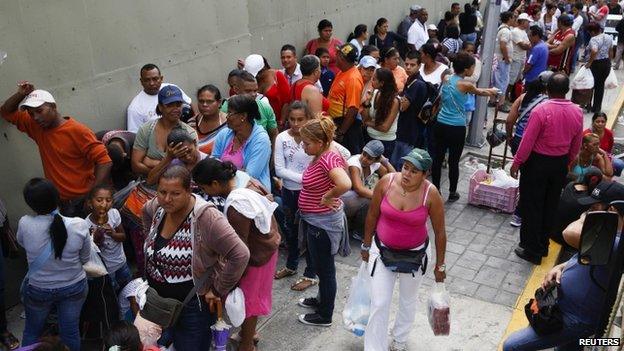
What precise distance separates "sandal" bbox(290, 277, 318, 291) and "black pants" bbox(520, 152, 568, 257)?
229 centimetres

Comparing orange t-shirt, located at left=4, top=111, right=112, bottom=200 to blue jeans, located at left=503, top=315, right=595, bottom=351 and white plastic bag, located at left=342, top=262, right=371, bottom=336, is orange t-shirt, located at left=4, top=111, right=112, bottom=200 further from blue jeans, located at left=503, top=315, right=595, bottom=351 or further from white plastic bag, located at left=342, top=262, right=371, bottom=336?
blue jeans, located at left=503, top=315, right=595, bottom=351

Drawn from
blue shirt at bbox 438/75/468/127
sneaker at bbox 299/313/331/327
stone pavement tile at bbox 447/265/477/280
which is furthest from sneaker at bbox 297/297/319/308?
blue shirt at bbox 438/75/468/127

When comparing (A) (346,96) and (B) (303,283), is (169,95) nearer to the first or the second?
(B) (303,283)

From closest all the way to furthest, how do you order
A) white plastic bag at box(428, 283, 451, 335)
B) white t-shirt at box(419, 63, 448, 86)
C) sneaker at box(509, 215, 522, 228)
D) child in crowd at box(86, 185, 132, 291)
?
1. white plastic bag at box(428, 283, 451, 335)
2. child in crowd at box(86, 185, 132, 291)
3. sneaker at box(509, 215, 522, 228)
4. white t-shirt at box(419, 63, 448, 86)

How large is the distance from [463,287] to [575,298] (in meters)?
1.96

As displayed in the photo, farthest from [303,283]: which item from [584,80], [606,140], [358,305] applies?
[584,80]

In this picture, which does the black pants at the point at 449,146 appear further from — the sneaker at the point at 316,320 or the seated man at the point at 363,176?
the sneaker at the point at 316,320

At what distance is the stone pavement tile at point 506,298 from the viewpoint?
5.53 meters

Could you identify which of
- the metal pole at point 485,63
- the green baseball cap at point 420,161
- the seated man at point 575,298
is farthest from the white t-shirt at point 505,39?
the green baseball cap at point 420,161

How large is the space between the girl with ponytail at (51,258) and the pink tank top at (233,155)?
136cm

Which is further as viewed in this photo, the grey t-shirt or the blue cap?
the blue cap

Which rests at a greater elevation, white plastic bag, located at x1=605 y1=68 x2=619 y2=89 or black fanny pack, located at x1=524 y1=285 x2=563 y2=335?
black fanny pack, located at x1=524 y1=285 x2=563 y2=335

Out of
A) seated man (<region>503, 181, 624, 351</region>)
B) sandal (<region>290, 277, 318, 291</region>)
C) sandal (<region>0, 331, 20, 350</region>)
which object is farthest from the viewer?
sandal (<region>290, 277, 318, 291</region>)

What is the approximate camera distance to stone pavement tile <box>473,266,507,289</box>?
5855mm
